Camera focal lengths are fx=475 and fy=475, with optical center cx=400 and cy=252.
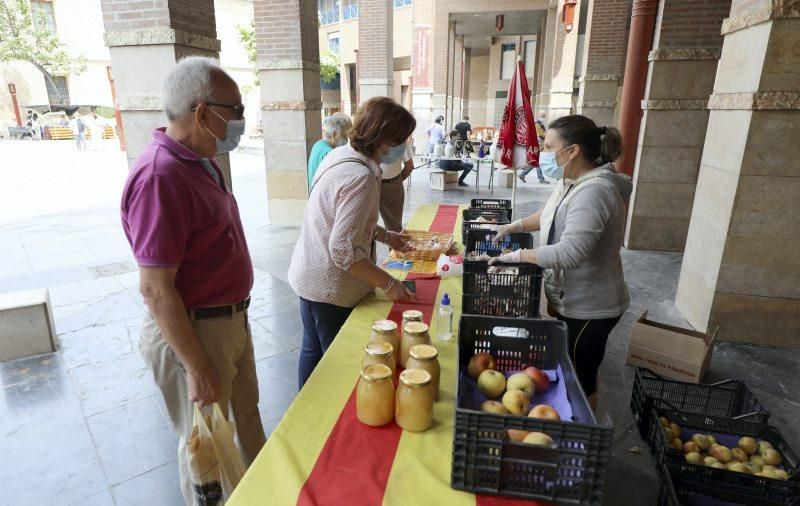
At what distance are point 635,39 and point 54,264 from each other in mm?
9021

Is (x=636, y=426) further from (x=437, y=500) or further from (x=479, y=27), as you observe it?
(x=479, y=27)

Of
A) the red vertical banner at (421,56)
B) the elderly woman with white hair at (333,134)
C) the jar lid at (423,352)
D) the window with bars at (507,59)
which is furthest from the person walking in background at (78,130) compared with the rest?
the jar lid at (423,352)

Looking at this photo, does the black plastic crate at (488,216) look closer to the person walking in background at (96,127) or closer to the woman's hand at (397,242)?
the woman's hand at (397,242)

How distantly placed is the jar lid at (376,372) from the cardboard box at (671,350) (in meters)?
2.77

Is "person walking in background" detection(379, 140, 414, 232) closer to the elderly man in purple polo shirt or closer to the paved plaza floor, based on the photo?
the paved plaza floor

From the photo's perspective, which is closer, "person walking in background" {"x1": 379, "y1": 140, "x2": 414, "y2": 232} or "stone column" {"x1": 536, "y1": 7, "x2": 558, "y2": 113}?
"person walking in background" {"x1": 379, "y1": 140, "x2": 414, "y2": 232}

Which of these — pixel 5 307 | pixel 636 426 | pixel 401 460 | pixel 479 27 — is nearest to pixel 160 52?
pixel 5 307

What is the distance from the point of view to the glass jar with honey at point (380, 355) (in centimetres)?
180

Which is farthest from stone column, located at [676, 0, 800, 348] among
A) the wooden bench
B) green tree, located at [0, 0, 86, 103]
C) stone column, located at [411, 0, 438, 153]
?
green tree, located at [0, 0, 86, 103]

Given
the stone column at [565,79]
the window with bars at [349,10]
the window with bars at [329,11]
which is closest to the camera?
the stone column at [565,79]

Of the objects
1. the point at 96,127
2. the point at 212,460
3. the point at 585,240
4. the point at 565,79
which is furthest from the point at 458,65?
the point at 212,460

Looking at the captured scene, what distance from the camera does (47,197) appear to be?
11.1m

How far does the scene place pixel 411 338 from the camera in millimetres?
1943

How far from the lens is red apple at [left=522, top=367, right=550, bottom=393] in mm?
1790
